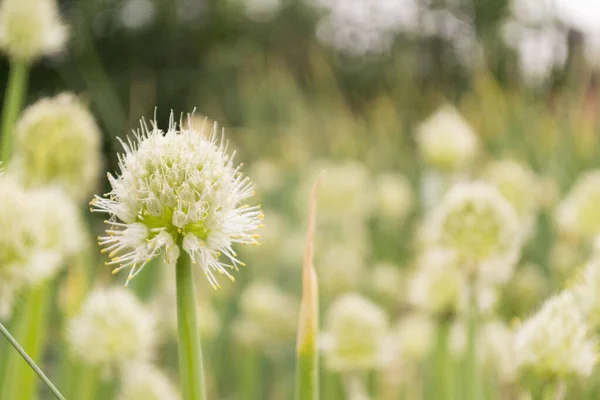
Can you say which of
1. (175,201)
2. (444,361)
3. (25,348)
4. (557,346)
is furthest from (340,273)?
(175,201)

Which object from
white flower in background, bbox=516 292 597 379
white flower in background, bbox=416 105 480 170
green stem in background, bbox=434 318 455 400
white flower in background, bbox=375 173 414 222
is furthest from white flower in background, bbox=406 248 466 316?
white flower in background, bbox=375 173 414 222

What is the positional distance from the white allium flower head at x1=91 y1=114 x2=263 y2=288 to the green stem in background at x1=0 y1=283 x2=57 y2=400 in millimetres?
333

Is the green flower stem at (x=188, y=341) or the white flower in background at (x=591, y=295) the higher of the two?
the white flower in background at (x=591, y=295)

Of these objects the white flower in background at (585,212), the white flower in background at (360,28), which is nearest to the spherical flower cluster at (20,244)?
the white flower in background at (585,212)

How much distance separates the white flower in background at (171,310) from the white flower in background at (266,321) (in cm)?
7

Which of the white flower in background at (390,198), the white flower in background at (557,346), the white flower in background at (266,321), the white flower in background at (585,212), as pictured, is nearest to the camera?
the white flower in background at (557,346)

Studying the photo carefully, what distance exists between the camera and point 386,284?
169cm

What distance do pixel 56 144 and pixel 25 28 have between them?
21cm

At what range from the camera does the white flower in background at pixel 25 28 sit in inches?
37.3

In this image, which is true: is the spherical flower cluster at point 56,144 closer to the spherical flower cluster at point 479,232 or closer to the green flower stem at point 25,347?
the green flower stem at point 25,347

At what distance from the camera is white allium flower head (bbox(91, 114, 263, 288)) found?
1.37ft

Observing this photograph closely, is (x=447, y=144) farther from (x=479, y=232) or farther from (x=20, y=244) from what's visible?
(x=20, y=244)

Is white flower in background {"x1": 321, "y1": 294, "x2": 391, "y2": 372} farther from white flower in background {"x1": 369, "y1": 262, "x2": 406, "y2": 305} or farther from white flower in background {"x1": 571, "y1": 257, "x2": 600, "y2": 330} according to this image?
white flower in background {"x1": 369, "y1": 262, "x2": 406, "y2": 305}

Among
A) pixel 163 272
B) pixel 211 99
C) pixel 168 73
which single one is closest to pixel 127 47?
pixel 168 73
